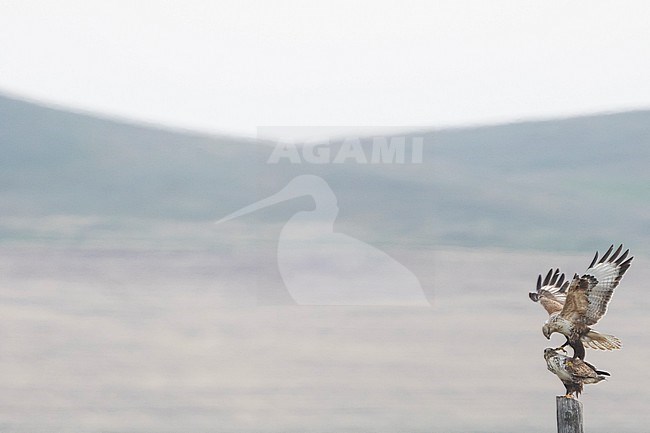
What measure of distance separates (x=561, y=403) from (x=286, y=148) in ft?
36.6

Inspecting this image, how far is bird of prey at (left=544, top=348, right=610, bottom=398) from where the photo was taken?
6.66 meters

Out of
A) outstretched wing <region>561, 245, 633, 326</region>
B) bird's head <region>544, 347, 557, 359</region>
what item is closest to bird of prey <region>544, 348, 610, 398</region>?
bird's head <region>544, 347, 557, 359</region>

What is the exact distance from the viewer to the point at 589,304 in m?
6.64

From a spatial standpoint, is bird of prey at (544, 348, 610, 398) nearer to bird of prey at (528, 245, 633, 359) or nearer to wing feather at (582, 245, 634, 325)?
bird of prey at (528, 245, 633, 359)

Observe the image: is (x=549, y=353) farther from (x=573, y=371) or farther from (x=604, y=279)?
(x=604, y=279)

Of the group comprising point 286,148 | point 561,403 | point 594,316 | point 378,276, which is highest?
point 286,148

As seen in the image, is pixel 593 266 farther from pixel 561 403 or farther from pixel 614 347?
pixel 561 403

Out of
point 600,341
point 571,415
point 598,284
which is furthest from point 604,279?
point 571,415

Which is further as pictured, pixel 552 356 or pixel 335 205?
pixel 335 205

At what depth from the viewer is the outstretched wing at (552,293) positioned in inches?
279

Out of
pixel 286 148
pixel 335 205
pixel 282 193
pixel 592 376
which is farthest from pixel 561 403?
pixel 335 205

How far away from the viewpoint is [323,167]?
19.8m

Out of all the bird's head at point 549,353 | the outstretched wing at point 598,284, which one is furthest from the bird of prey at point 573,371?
the outstretched wing at point 598,284

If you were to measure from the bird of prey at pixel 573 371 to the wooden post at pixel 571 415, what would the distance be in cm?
7
